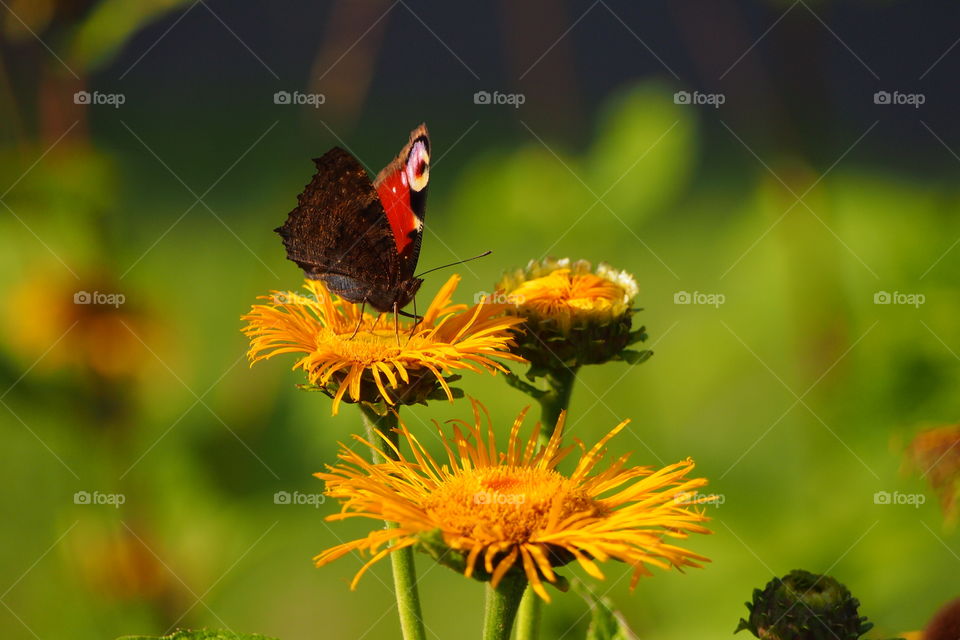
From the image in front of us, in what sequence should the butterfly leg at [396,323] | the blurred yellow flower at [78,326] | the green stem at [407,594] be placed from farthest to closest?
the blurred yellow flower at [78,326] < the butterfly leg at [396,323] < the green stem at [407,594]

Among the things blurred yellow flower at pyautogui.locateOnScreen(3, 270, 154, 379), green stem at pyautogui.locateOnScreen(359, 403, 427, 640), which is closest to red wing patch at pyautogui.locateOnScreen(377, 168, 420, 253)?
green stem at pyautogui.locateOnScreen(359, 403, 427, 640)

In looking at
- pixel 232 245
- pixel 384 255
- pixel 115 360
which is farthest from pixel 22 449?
pixel 384 255

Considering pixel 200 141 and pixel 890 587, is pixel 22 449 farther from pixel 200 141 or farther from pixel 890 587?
pixel 890 587

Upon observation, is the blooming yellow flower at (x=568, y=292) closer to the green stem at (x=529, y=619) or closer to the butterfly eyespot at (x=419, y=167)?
the butterfly eyespot at (x=419, y=167)

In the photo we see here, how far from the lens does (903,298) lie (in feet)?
4.84

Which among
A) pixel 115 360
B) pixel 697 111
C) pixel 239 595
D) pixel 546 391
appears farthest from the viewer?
pixel 697 111

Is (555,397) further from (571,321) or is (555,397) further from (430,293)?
(430,293)

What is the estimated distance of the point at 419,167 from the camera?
88cm

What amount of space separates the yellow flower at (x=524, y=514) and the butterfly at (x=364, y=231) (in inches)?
8.2

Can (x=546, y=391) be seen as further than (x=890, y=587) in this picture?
No

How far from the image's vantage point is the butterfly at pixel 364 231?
86 cm

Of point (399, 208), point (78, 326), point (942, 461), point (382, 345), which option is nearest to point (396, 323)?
point (382, 345)

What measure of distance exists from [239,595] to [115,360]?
0.46 m

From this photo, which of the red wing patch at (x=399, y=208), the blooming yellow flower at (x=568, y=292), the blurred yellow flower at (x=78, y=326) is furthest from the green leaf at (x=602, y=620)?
the blurred yellow flower at (x=78, y=326)
